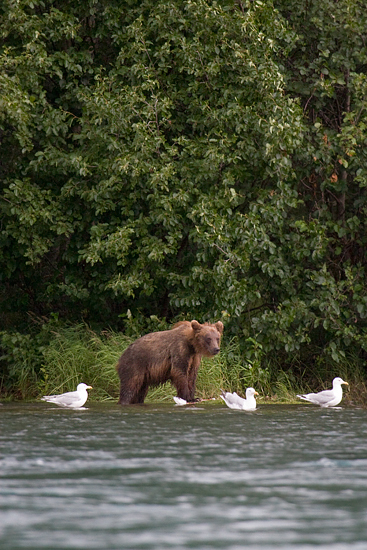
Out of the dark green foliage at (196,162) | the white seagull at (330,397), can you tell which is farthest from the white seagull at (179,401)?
the dark green foliage at (196,162)

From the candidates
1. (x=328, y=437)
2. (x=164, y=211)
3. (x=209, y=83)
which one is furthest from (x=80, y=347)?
(x=328, y=437)

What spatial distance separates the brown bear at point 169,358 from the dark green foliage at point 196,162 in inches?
85.5

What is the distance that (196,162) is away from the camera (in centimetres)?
1471

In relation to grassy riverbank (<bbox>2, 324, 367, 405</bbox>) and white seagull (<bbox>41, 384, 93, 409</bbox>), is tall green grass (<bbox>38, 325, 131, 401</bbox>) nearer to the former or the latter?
grassy riverbank (<bbox>2, 324, 367, 405</bbox>)

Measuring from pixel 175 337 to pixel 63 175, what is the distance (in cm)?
488

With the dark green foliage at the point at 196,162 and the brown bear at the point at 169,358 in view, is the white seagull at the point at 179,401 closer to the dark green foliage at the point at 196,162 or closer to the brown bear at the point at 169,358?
the brown bear at the point at 169,358

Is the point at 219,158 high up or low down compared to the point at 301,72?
down

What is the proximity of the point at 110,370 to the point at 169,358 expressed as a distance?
204 centimetres

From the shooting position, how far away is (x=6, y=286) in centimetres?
1716

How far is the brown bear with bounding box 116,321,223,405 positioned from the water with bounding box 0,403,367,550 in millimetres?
2169

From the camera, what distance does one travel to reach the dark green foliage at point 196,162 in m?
14.6

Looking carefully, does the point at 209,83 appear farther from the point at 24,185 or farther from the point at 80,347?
the point at 80,347

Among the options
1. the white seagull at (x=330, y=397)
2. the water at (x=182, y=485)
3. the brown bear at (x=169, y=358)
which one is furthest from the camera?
the white seagull at (x=330, y=397)

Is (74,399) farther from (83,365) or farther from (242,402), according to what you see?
(83,365)
